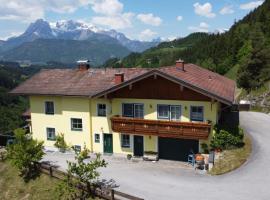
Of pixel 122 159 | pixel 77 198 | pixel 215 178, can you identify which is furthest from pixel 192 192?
pixel 122 159

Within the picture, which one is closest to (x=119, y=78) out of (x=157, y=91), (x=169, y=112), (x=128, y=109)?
(x=128, y=109)

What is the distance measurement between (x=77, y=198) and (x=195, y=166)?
10023 mm

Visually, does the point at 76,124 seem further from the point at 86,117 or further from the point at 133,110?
the point at 133,110

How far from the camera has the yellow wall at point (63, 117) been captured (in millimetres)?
34938

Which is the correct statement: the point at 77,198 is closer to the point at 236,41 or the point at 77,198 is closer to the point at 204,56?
the point at 236,41

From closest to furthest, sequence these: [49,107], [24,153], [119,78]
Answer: [24,153] < [119,78] < [49,107]

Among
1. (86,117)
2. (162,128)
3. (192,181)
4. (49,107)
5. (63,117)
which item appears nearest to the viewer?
(192,181)

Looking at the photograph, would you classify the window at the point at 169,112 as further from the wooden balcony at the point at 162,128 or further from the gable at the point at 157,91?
the wooden balcony at the point at 162,128

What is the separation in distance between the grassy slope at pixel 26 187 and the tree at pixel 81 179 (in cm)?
254

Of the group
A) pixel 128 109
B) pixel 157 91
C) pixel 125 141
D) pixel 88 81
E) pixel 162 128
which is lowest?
pixel 125 141

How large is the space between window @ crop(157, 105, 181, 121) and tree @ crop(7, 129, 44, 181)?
1076 cm

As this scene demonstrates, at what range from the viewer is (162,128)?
30891 mm

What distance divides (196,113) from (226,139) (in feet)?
10.7

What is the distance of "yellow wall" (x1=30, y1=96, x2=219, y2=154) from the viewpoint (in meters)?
32.2
